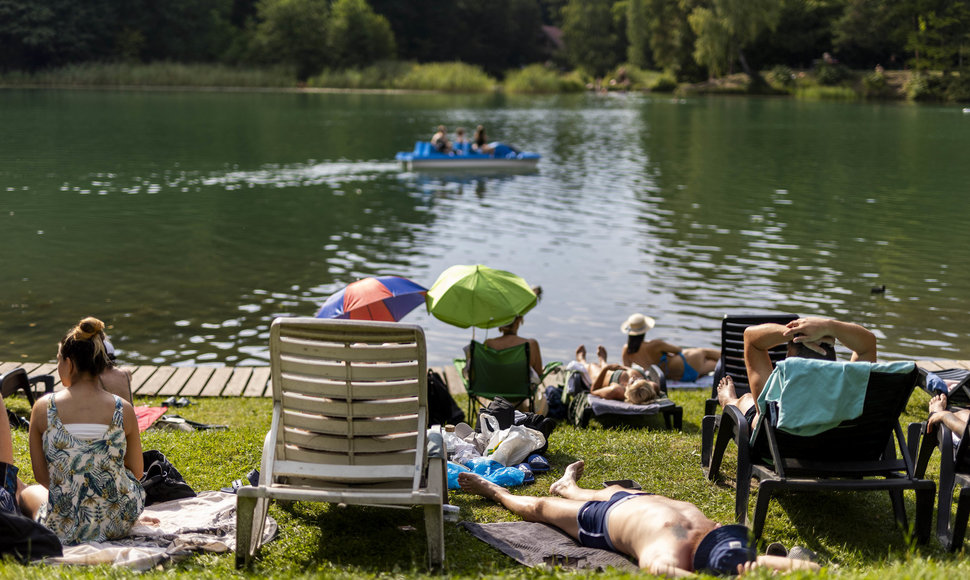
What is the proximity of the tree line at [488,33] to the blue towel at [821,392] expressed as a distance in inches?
2442

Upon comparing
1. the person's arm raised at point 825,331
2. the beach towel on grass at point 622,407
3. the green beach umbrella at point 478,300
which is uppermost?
the person's arm raised at point 825,331

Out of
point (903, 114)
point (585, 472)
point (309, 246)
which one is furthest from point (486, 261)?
point (903, 114)

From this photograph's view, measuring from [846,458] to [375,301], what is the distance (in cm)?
402

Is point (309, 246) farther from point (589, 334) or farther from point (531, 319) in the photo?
point (589, 334)

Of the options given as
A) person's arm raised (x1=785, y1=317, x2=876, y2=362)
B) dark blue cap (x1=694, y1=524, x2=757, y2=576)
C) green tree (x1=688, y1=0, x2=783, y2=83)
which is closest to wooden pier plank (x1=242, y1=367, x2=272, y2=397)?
person's arm raised (x1=785, y1=317, x2=876, y2=362)

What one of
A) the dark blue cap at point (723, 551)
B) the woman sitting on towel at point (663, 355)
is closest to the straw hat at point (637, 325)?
the woman sitting on towel at point (663, 355)

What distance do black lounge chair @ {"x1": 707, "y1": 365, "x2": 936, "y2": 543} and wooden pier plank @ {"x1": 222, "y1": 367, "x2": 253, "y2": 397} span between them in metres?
4.76

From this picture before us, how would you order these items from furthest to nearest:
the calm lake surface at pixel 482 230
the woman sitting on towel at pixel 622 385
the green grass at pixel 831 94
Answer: the green grass at pixel 831 94
the calm lake surface at pixel 482 230
the woman sitting on towel at pixel 622 385

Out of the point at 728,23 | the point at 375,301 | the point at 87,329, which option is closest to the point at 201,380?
the point at 375,301

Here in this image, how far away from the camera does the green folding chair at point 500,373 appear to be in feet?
23.3

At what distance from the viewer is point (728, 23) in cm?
6222

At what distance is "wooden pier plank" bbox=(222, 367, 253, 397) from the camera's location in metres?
7.89

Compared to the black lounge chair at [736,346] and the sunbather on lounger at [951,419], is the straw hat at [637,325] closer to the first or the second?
the black lounge chair at [736,346]

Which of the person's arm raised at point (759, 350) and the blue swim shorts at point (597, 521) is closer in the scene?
the blue swim shorts at point (597, 521)
